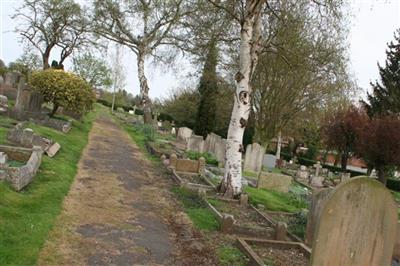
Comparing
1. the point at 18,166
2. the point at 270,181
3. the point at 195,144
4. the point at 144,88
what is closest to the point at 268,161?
the point at 195,144

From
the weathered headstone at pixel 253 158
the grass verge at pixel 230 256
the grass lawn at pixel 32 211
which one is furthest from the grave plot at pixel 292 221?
the weathered headstone at pixel 253 158

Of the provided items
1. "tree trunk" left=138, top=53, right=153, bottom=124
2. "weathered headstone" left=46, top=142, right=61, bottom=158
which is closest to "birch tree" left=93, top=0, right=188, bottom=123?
"tree trunk" left=138, top=53, right=153, bottom=124

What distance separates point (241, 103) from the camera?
467 inches

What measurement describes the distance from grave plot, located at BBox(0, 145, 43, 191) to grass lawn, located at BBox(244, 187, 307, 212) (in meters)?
6.02

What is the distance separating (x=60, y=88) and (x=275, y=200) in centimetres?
1195

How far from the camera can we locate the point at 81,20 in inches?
1324

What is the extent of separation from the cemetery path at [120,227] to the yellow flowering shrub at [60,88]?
8380 mm

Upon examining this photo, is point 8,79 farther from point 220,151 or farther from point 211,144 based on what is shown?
point 220,151

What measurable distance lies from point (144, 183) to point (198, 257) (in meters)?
5.70

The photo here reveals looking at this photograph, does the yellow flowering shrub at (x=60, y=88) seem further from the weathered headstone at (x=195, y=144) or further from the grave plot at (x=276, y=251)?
the grave plot at (x=276, y=251)

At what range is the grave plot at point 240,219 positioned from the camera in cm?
899

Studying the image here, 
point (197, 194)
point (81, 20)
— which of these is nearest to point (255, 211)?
point (197, 194)

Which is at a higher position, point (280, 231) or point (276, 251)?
point (280, 231)

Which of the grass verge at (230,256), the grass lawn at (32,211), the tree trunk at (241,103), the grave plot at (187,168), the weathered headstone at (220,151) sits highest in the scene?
the tree trunk at (241,103)
